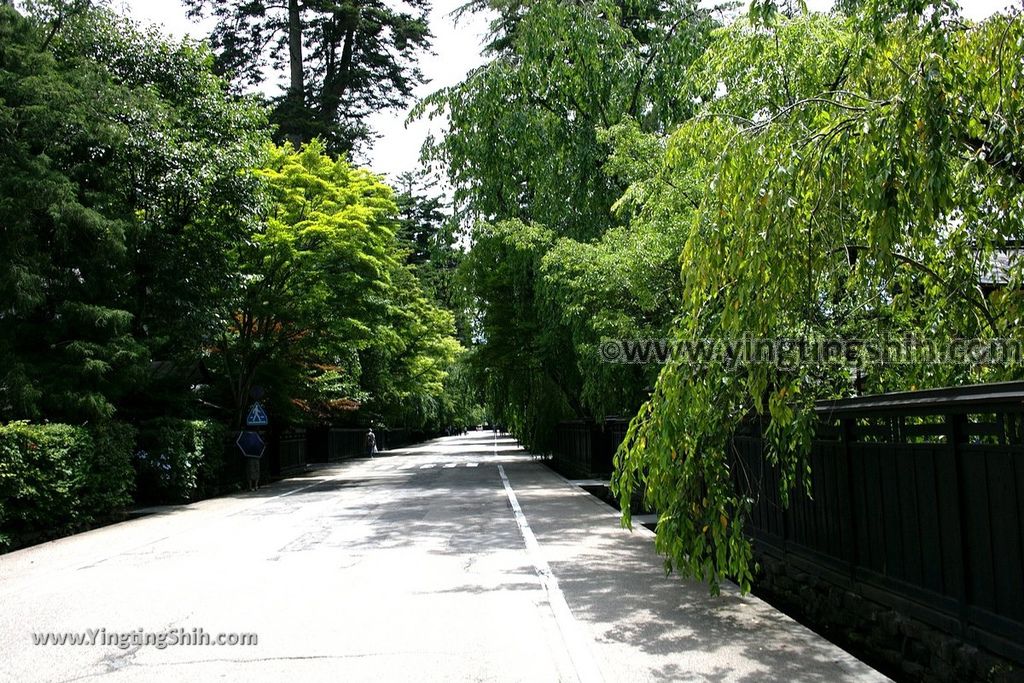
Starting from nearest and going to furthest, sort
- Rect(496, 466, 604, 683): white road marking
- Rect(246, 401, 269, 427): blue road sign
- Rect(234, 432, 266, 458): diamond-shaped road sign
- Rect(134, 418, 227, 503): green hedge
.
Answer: Rect(496, 466, 604, 683): white road marking → Rect(134, 418, 227, 503): green hedge → Rect(246, 401, 269, 427): blue road sign → Rect(234, 432, 266, 458): diamond-shaped road sign

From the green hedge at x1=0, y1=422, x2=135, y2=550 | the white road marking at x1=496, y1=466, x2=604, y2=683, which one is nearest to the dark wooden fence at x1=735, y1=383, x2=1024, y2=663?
the white road marking at x1=496, y1=466, x2=604, y2=683

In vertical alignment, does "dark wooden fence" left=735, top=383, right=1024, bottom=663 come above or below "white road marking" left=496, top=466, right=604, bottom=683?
above

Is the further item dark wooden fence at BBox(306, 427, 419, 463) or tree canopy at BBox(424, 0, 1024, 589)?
dark wooden fence at BBox(306, 427, 419, 463)

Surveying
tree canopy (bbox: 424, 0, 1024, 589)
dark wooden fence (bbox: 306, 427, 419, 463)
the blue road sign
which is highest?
tree canopy (bbox: 424, 0, 1024, 589)

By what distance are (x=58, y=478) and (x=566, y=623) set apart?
9.98m

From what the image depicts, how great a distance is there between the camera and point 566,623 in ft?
21.4

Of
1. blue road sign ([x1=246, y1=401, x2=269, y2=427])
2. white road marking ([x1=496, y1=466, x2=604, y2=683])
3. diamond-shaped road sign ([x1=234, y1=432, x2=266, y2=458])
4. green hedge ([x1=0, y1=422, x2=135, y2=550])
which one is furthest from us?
diamond-shaped road sign ([x1=234, y1=432, x2=266, y2=458])

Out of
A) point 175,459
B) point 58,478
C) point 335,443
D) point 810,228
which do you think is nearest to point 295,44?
point 335,443

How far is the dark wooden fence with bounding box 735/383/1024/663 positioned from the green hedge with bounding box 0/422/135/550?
11.1 m

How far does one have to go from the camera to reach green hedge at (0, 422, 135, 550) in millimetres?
11523

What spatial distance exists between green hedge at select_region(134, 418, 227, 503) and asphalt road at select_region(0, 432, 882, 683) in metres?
4.71

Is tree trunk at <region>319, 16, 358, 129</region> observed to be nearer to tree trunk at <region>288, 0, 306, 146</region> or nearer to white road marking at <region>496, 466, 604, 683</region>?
tree trunk at <region>288, 0, 306, 146</region>

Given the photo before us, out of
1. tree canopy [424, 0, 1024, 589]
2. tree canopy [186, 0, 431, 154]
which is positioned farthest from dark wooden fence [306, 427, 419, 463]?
tree canopy [424, 0, 1024, 589]

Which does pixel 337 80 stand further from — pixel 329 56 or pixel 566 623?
pixel 566 623
